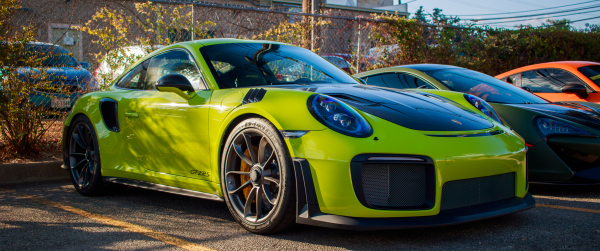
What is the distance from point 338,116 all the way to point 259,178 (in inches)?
24.7

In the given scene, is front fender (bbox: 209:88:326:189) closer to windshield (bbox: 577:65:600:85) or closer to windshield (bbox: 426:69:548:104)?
windshield (bbox: 426:69:548:104)

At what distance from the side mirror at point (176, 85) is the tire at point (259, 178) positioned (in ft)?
2.01

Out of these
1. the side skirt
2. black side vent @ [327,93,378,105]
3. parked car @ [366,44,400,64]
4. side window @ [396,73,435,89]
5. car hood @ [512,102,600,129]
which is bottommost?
the side skirt

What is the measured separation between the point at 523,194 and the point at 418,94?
1.01 m

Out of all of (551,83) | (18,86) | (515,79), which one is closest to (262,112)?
(18,86)

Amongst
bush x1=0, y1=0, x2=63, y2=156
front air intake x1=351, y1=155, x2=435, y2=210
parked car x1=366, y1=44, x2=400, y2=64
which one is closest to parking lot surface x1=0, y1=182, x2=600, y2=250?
front air intake x1=351, y1=155, x2=435, y2=210

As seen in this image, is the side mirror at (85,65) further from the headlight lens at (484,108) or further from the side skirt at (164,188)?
the headlight lens at (484,108)

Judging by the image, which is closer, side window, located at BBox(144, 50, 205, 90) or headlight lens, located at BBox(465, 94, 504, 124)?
headlight lens, located at BBox(465, 94, 504, 124)

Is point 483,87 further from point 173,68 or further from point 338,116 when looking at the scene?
point 173,68

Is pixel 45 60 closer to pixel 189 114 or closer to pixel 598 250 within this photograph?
pixel 189 114

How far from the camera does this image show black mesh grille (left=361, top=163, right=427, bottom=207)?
2.75 meters

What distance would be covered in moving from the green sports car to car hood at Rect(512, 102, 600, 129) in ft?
3.32

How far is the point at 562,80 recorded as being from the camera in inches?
268

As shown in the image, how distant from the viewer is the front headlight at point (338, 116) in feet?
9.23
